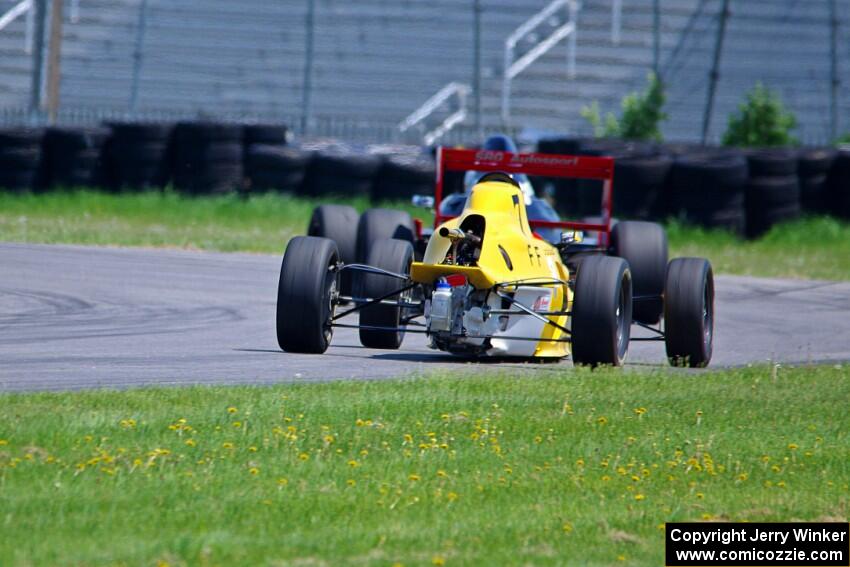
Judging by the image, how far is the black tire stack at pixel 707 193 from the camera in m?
21.5

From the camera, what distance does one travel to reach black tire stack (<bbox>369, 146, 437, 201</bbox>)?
22.1 meters

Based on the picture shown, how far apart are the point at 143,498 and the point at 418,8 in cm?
2878

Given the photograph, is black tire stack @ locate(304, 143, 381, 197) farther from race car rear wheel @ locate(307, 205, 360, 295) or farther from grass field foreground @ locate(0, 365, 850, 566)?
grass field foreground @ locate(0, 365, 850, 566)

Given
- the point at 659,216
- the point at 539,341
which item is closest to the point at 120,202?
the point at 659,216

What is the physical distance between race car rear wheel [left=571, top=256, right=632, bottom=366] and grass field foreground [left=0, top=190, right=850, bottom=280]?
32.5 ft

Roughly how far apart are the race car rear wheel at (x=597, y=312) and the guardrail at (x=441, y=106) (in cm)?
2166

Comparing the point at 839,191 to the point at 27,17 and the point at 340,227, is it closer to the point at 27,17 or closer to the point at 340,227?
the point at 340,227

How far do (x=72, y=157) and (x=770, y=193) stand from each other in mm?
10415

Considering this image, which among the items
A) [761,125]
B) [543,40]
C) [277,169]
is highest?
[543,40]

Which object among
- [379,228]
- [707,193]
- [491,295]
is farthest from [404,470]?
[707,193]

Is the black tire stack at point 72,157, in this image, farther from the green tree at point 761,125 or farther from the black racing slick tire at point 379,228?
the green tree at point 761,125

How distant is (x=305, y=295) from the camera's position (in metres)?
9.91

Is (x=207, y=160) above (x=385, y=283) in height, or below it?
above

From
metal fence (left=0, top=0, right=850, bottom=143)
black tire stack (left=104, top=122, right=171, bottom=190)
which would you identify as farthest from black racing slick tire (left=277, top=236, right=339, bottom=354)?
metal fence (left=0, top=0, right=850, bottom=143)
